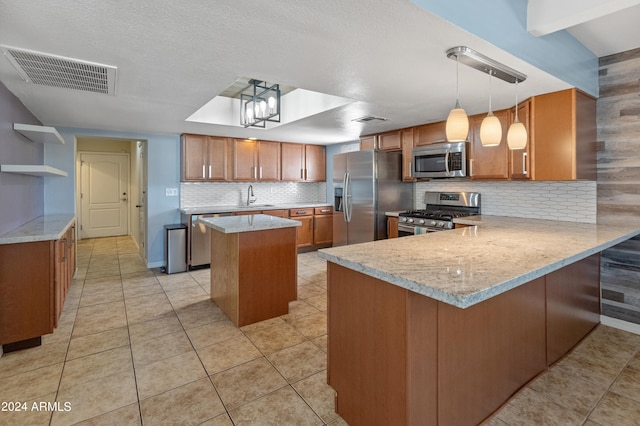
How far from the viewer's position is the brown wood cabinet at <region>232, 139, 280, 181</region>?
5.42 m

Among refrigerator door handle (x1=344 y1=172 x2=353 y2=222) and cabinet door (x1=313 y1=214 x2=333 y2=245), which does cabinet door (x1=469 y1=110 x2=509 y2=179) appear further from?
cabinet door (x1=313 y1=214 x2=333 y2=245)

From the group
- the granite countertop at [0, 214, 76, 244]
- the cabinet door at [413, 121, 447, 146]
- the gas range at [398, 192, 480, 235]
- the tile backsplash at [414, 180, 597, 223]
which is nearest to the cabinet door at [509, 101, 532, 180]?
the tile backsplash at [414, 180, 597, 223]

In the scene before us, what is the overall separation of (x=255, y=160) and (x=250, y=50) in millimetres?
3742

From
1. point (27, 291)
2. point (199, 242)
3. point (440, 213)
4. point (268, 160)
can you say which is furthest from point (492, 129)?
point (268, 160)

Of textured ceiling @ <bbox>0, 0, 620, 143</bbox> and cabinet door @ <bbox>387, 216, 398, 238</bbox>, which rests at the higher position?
textured ceiling @ <bbox>0, 0, 620, 143</bbox>

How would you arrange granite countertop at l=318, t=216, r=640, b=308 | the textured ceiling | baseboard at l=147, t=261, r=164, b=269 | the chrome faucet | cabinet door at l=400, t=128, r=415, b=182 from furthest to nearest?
1. the chrome faucet
2. baseboard at l=147, t=261, r=164, b=269
3. cabinet door at l=400, t=128, r=415, b=182
4. the textured ceiling
5. granite countertop at l=318, t=216, r=640, b=308

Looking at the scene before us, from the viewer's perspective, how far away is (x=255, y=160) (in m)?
5.62

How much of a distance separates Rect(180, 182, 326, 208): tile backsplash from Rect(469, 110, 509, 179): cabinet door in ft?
11.6

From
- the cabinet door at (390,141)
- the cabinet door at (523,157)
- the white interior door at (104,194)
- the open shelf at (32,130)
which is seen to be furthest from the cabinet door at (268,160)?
the white interior door at (104,194)

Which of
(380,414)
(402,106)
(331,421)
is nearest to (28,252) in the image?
(331,421)

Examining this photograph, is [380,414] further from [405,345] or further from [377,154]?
[377,154]

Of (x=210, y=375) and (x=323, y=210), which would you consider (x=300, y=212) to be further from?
(x=210, y=375)

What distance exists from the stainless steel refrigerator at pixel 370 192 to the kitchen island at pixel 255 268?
1.82 m

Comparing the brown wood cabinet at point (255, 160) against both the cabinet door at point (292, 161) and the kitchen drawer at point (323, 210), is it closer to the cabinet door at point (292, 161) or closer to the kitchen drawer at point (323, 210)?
→ the cabinet door at point (292, 161)
